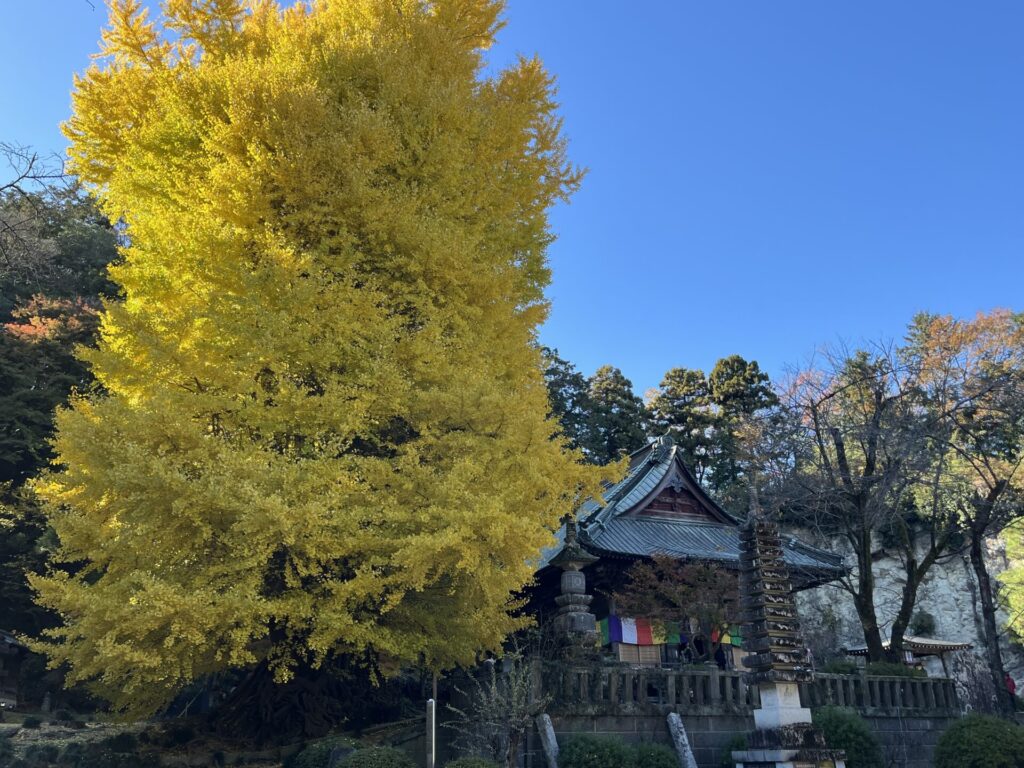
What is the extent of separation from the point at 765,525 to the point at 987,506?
27.5 feet

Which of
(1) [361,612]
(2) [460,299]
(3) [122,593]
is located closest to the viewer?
(3) [122,593]

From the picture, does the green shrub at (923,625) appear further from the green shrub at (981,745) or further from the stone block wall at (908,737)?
the green shrub at (981,745)

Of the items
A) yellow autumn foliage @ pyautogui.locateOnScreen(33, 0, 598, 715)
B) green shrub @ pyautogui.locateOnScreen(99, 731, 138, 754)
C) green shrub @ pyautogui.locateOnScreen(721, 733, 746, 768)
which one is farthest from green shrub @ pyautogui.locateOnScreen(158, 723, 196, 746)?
green shrub @ pyautogui.locateOnScreen(721, 733, 746, 768)

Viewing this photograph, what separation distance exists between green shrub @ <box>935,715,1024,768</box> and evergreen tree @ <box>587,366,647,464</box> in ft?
104

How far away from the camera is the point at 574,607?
13.8m

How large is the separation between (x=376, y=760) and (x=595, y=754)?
353 cm

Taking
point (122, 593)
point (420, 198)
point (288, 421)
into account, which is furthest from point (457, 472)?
point (420, 198)

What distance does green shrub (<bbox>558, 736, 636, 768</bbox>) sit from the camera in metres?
9.79

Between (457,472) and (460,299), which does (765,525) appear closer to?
(457,472)

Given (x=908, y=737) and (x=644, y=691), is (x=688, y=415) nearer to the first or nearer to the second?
(x=908, y=737)

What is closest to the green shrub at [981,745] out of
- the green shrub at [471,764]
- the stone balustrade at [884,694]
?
the stone balustrade at [884,694]

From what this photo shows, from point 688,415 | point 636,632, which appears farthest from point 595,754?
point 688,415

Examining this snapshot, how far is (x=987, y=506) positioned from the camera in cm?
1452

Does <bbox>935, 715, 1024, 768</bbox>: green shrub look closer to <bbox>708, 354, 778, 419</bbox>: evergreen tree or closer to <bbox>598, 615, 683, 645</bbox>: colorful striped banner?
<bbox>598, 615, 683, 645</bbox>: colorful striped banner
